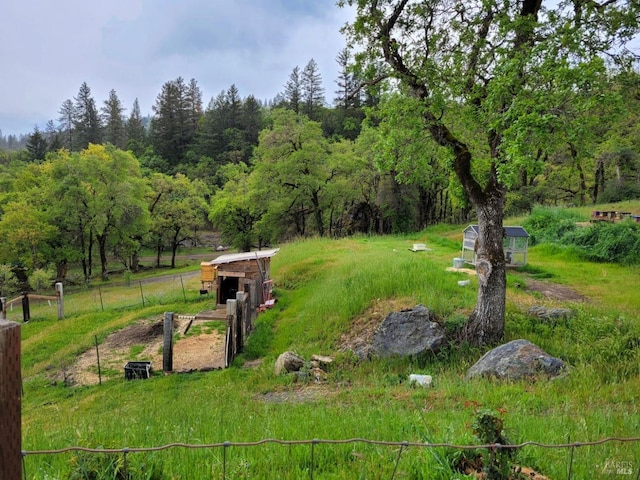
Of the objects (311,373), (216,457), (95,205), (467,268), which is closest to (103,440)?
(216,457)

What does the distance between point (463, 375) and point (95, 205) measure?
1294 inches

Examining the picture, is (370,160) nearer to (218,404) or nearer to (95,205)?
(95,205)

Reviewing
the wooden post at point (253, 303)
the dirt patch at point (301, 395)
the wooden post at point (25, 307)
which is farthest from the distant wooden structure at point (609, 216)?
the wooden post at point (25, 307)

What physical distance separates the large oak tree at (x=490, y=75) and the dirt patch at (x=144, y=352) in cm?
740

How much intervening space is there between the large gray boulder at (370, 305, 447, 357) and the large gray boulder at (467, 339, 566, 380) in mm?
1422

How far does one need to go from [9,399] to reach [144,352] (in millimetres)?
11461

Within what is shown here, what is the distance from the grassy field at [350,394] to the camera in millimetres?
3297

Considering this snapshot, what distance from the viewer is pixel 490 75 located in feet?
26.5

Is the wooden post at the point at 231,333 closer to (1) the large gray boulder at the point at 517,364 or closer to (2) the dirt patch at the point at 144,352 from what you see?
(2) the dirt patch at the point at 144,352

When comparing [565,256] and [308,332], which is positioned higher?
[565,256]

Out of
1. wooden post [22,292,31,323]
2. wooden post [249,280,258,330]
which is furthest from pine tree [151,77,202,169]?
wooden post [249,280,258,330]

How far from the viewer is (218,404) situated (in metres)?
6.49

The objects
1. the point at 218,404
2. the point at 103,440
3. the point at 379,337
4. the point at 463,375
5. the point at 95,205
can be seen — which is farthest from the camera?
the point at 95,205

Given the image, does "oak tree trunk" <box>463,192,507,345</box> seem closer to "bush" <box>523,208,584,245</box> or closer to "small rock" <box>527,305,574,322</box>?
"small rock" <box>527,305,574,322</box>
